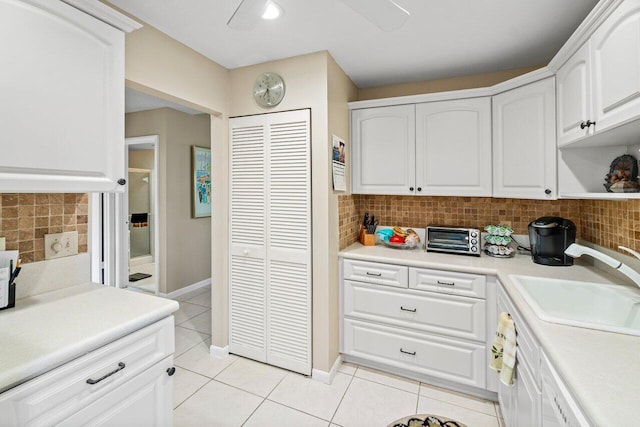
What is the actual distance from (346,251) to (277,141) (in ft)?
3.31

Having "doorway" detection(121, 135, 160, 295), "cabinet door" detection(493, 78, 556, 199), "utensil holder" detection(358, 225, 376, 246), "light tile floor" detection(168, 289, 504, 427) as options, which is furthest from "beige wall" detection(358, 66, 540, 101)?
"doorway" detection(121, 135, 160, 295)

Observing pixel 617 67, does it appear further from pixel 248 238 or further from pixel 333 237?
pixel 248 238

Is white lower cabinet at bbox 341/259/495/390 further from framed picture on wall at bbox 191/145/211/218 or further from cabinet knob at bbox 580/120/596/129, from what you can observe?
framed picture on wall at bbox 191/145/211/218

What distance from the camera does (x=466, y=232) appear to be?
2350 mm

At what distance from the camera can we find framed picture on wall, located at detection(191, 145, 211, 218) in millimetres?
4062

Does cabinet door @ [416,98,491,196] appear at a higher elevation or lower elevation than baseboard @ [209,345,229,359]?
higher

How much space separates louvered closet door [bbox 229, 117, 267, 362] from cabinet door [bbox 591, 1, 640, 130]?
1.92m

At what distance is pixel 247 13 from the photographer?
120 cm

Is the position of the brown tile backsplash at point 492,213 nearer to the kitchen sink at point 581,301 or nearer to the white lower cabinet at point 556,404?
the kitchen sink at point 581,301

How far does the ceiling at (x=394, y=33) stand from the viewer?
1639 millimetres

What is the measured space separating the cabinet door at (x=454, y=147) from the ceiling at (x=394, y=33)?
353 mm

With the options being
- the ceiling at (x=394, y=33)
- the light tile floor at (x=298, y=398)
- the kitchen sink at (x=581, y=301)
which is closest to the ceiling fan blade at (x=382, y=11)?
the ceiling at (x=394, y=33)

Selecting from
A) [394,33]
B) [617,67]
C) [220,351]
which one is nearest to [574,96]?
[617,67]

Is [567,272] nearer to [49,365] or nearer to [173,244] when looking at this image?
[49,365]
